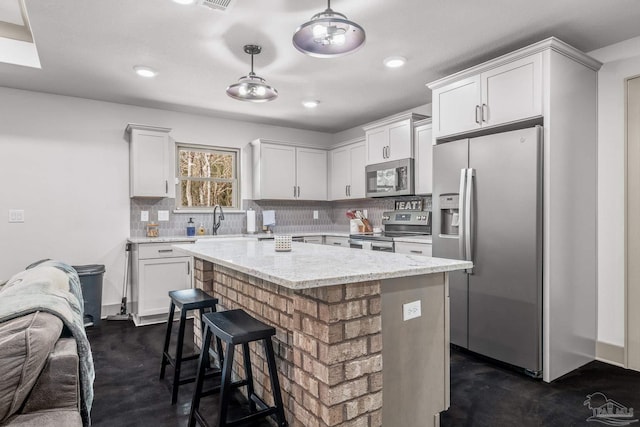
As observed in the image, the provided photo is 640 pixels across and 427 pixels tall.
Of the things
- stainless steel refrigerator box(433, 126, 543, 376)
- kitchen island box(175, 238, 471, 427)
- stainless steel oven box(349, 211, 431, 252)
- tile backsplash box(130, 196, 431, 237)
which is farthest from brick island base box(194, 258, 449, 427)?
tile backsplash box(130, 196, 431, 237)

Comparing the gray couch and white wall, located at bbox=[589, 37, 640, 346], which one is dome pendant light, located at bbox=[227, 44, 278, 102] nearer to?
the gray couch

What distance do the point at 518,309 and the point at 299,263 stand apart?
73.9 inches

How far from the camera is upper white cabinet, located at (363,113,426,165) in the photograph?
4309 mm

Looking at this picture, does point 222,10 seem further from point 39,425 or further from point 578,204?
point 578,204

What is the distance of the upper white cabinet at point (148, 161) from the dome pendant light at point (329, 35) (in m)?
2.98

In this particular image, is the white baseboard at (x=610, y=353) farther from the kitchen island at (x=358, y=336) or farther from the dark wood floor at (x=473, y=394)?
the kitchen island at (x=358, y=336)

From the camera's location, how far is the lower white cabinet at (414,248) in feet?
12.0

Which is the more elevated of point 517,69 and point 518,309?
point 517,69

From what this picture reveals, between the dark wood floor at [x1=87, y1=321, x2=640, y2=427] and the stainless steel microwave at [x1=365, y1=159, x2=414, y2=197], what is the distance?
76.9 inches

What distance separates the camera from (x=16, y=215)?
3.96 m

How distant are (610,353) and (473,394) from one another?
54.9 inches

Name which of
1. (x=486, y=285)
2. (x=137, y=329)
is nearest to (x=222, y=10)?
(x=486, y=285)

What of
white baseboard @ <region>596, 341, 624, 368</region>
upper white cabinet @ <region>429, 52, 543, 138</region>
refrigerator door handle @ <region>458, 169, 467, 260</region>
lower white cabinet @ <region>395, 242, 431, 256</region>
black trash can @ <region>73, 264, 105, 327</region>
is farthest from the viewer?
black trash can @ <region>73, 264, 105, 327</region>

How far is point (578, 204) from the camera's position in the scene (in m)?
2.88
